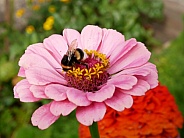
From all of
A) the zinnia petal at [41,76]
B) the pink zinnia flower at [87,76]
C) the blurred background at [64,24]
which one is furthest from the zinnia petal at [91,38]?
the blurred background at [64,24]

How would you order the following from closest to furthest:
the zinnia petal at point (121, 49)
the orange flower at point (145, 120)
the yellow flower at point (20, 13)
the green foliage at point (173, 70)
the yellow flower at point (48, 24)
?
the zinnia petal at point (121, 49) → the orange flower at point (145, 120) → the green foliage at point (173, 70) → the yellow flower at point (48, 24) → the yellow flower at point (20, 13)

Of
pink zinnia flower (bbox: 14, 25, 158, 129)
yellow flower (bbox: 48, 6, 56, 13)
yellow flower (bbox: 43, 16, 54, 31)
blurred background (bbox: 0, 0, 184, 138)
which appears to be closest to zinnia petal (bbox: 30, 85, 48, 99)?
pink zinnia flower (bbox: 14, 25, 158, 129)

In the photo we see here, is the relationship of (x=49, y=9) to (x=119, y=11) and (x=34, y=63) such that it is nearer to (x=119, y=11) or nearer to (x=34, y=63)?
(x=119, y=11)

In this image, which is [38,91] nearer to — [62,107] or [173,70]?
[62,107]

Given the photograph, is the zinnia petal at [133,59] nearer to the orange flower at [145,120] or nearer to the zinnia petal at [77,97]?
the zinnia petal at [77,97]

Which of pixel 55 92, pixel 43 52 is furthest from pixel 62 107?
pixel 43 52

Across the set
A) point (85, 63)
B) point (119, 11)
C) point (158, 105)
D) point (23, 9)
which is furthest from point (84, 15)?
point (85, 63)
